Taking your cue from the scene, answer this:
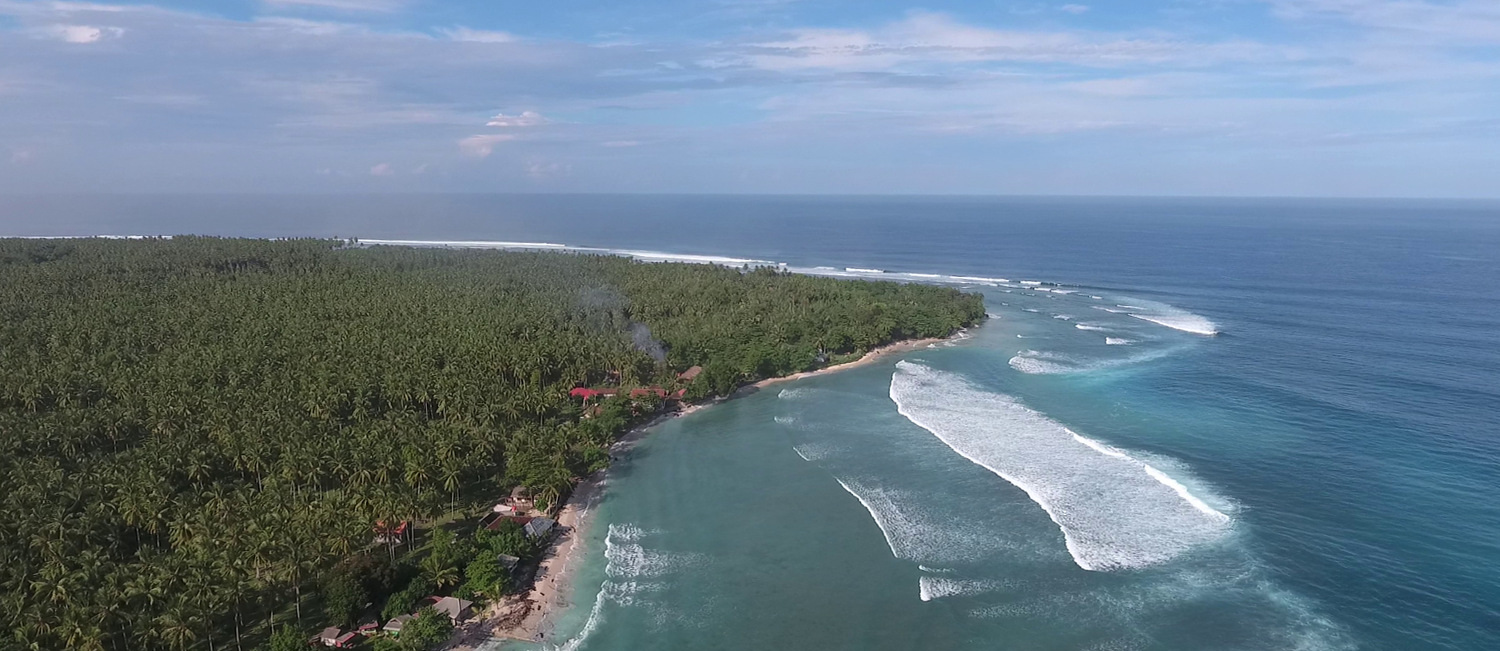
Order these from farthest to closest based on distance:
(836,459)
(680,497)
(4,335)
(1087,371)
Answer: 1. (1087,371)
2. (4,335)
3. (836,459)
4. (680,497)

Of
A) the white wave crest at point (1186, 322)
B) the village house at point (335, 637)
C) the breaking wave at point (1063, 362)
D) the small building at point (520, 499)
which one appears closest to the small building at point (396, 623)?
the village house at point (335, 637)

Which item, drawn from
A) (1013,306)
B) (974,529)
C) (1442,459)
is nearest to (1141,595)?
(974,529)

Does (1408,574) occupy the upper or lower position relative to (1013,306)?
lower

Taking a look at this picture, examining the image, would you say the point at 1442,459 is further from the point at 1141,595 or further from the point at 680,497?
the point at 680,497

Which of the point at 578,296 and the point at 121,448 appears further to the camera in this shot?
the point at 578,296

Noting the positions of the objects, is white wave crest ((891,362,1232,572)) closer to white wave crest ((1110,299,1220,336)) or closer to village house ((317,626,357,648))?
village house ((317,626,357,648))

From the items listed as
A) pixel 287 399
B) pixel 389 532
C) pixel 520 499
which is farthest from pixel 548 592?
pixel 287 399
